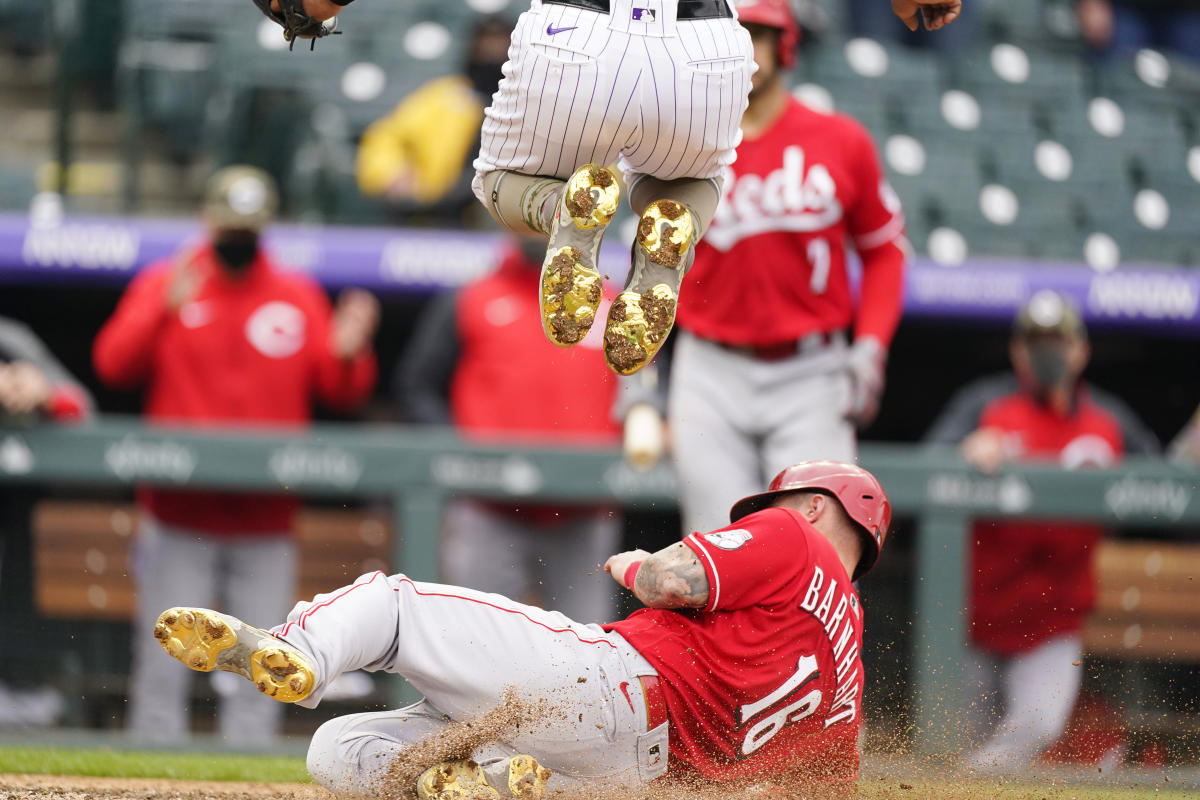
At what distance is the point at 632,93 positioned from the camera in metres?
3.51

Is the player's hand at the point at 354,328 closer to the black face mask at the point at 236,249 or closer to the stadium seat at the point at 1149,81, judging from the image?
the black face mask at the point at 236,249

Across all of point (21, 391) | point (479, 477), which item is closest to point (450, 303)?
point (479, 477)

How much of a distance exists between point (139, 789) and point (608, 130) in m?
2.23

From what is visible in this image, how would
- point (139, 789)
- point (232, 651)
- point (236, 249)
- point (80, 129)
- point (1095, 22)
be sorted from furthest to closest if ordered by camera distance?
point (1095, 22), point (80, 129), point (236, 249), point (139, 789), point (232, 651)

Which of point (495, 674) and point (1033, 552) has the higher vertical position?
point (495, 674)

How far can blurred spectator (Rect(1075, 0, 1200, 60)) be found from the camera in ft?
33.0

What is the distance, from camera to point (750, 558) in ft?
11.3

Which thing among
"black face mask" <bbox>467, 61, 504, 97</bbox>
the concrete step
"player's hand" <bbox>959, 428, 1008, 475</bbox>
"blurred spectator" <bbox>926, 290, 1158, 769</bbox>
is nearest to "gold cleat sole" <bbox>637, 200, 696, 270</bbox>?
"blurred spectator" <bbox>926, 290, 1158, 769</bbox>

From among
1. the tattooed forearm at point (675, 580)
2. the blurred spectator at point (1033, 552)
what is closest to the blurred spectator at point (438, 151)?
the blurred spectator at point (1033, 552)

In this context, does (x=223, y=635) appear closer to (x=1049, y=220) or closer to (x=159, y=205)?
(x=159, y=205)

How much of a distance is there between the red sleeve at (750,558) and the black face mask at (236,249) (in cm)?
365

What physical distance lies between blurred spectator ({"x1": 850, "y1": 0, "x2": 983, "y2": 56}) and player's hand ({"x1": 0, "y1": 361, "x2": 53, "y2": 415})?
5754 millimetres

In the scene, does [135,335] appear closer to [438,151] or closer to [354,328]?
[354,328]

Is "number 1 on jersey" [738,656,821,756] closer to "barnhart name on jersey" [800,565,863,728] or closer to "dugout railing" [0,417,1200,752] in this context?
"barnhart name on jersey" [800,565,863,728]
